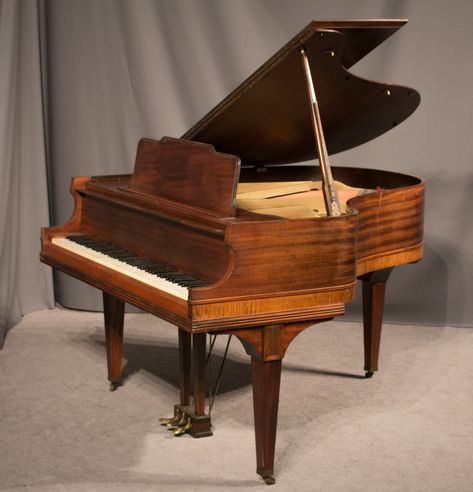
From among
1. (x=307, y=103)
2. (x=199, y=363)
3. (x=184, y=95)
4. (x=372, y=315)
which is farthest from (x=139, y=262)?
(x=184, y=95)

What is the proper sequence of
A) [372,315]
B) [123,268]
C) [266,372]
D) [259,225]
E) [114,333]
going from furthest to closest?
[372,315], [114,333], [123,268], [266,372], [259,225]

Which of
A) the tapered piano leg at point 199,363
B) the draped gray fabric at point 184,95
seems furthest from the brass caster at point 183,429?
the draped gray fabric at point 184,95

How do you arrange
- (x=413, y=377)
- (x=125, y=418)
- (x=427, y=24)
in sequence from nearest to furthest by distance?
1. (x=125, y=418)
2. (x=413, y=377)
3. (x=427, y=24)

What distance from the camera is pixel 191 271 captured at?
3342 mm

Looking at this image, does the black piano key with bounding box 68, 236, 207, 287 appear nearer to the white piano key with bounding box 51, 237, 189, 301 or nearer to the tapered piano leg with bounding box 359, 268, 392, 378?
the white piano key with bounding box 51, 237, 189, 301

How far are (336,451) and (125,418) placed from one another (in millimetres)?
876

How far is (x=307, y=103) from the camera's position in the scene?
12.4 feet

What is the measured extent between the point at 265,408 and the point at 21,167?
2.83 meters

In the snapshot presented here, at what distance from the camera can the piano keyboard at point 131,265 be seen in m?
3.20

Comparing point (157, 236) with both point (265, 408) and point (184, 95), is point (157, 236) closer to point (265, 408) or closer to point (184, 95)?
point (265, 408)

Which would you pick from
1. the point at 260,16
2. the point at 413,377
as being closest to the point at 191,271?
the point at 413,377

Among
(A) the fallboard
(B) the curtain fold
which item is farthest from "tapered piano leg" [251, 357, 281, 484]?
(B) the curtain fold

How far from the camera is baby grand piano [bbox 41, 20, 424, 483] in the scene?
3.10 metres

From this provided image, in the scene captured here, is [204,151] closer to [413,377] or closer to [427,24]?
[413,377]
